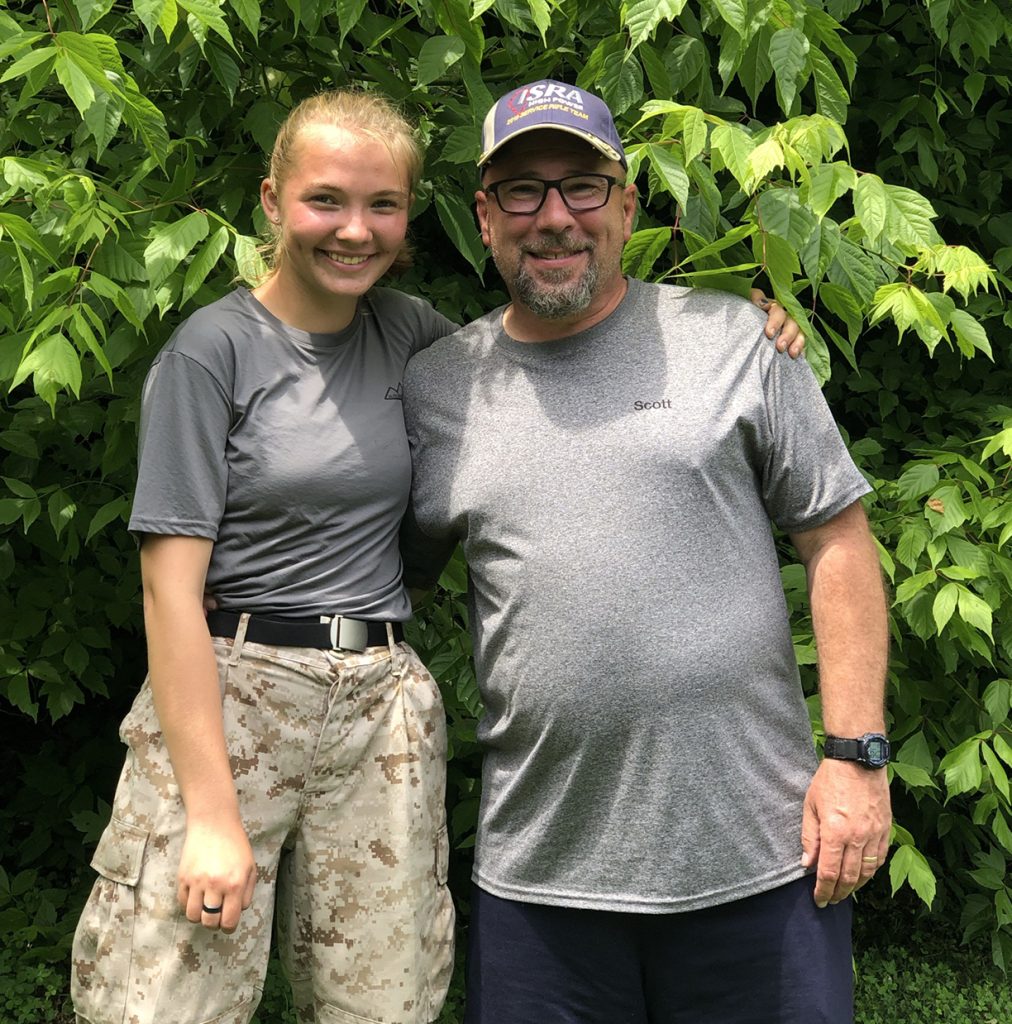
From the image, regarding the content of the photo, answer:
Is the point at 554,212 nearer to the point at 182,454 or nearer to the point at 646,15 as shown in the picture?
the point at 646,15

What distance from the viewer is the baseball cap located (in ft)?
7.84

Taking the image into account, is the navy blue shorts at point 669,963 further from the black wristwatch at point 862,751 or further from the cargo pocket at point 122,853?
the cargo pocket at point 122,853

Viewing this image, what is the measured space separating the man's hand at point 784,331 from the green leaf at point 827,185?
18 centimetres

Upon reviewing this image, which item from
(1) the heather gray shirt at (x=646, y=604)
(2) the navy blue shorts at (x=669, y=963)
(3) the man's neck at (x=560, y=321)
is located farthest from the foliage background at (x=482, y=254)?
(2) the navy blue shorts at (x=669, y=963)

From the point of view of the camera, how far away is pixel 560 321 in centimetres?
245

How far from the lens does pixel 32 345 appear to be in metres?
2.45

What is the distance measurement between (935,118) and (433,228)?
1.53 metres

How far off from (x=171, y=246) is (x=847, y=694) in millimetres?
1408

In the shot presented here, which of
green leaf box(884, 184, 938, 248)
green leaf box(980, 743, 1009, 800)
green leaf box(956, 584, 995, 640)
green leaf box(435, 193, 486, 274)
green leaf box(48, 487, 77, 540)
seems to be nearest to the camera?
green leaf box(884, 184, 938, 248)

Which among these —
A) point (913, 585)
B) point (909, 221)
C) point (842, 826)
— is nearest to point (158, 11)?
point (909, 221)

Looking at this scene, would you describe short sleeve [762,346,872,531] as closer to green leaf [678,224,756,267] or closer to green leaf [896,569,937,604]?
green leaf [678,224,756,267]

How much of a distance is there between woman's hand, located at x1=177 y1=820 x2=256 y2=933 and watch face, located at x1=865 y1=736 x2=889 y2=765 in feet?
3.41

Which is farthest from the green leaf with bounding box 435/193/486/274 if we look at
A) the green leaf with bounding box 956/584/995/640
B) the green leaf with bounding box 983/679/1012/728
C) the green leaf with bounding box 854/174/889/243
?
the green leaf with bounding box 983/679/1012/728

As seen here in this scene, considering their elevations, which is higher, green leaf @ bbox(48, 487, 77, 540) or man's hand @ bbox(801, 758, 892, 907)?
green leaf @ bbox(48, 487, 77, 540)
